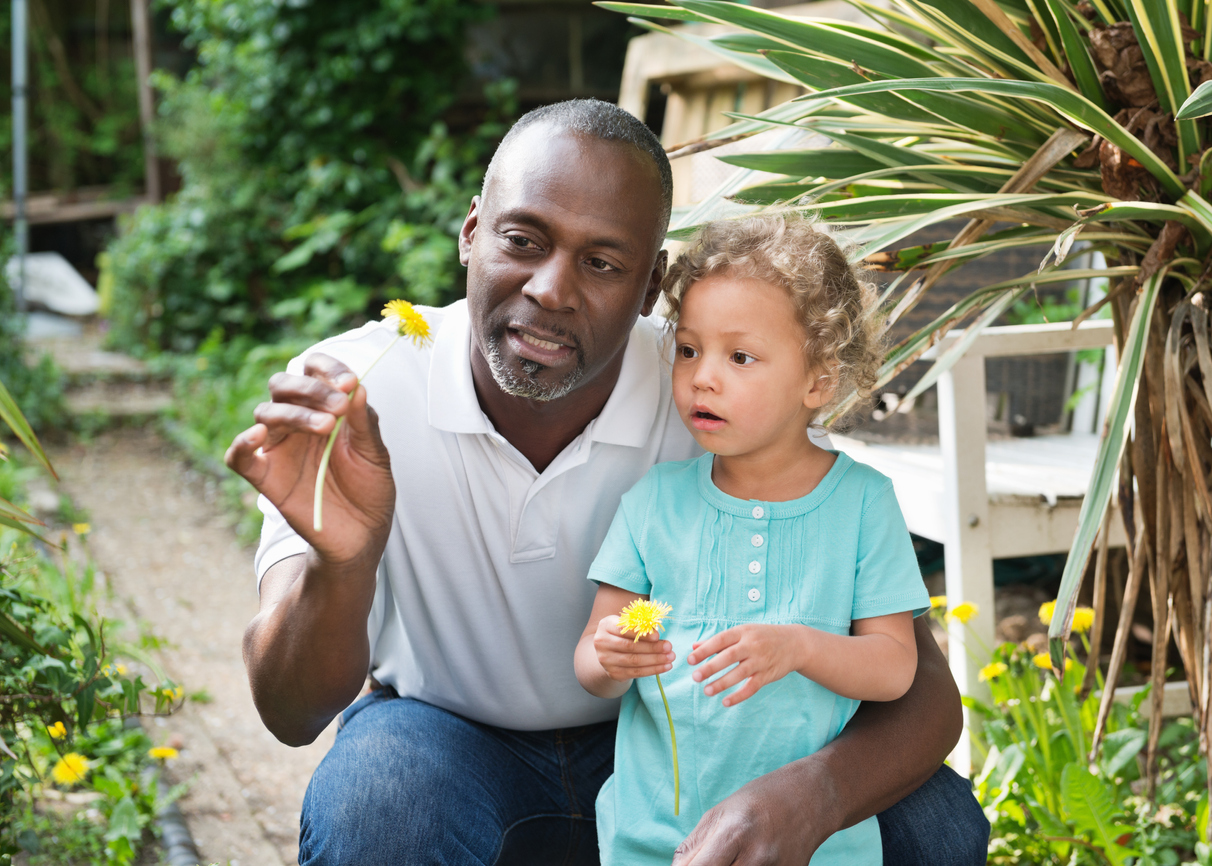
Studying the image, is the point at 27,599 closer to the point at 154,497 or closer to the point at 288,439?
the point at 288,439

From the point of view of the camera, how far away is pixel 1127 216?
171 cm

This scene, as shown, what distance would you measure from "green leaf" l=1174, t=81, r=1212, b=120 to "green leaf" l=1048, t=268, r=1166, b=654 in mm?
324

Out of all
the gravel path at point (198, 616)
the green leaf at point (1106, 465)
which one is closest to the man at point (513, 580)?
the green leaf at point (1106, 465)

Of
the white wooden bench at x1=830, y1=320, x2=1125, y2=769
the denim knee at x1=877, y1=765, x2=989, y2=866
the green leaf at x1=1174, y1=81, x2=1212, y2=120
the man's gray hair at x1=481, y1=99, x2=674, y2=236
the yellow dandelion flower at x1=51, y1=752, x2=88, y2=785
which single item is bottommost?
the yellow dandelion flower at x1=51, y1=752, x2=88, y2=785

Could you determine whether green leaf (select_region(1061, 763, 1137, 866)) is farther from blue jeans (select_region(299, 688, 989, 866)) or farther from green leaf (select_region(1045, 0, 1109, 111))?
green leaf (select_region(1045, 0, 1109, 111))

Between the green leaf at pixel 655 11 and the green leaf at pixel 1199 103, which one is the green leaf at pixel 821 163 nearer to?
the green leaf at pixel 655 11

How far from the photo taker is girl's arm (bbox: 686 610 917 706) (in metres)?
1.25

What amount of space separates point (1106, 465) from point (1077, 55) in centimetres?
70

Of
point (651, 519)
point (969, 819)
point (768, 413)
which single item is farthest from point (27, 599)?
point (969, 819)

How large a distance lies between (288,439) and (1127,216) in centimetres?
132

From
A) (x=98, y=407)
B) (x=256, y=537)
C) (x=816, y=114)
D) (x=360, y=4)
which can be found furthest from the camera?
(x=360, y=4)

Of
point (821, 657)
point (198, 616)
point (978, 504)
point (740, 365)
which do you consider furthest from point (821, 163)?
point (198, 616)

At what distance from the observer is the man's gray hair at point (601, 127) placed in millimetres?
1637

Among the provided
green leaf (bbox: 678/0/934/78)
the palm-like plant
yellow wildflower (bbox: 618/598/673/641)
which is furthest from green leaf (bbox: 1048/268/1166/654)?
yellow wildflower (bbox: 618/598/673/641)
